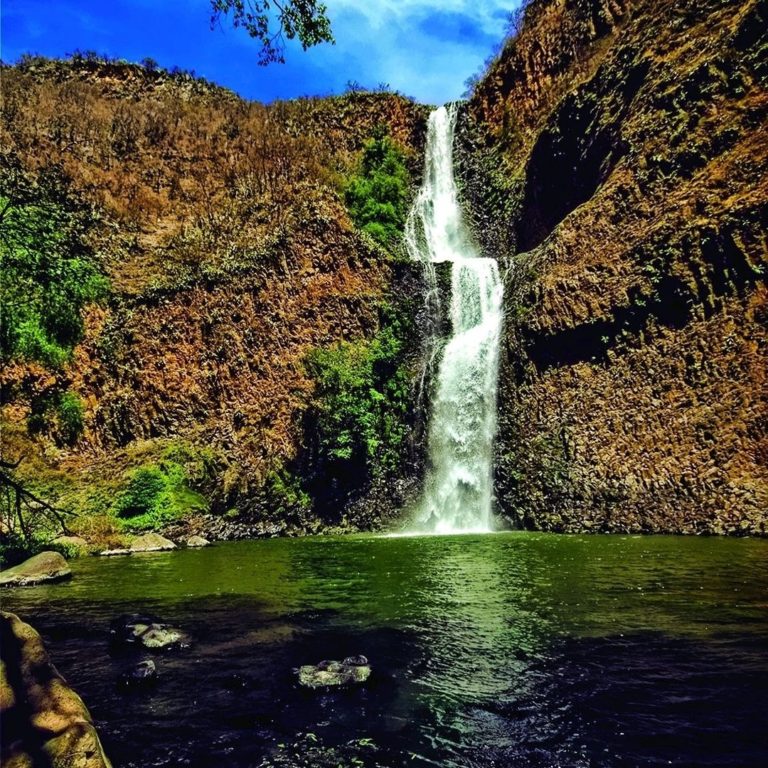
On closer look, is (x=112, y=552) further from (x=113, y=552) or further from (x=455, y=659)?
(x=455, y=659)

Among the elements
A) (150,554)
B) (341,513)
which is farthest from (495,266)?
(150,554)

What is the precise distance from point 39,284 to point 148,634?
6.24 metres

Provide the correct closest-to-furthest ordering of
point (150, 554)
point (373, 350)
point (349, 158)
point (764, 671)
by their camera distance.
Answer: point (764, 671)
point (150, 554)
point (373, 350)
point (349, 158)

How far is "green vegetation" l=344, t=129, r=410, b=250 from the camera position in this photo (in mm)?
37219

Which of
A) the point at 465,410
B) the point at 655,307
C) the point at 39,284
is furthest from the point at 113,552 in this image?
the point at 655,307

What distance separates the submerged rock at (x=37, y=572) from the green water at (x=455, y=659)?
114 cm

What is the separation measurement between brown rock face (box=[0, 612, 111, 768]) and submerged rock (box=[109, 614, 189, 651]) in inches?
141

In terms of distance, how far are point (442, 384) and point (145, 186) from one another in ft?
77.2

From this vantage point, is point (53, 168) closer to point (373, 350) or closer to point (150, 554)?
point (373, 350)

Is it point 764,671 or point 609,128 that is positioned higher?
point 609,128

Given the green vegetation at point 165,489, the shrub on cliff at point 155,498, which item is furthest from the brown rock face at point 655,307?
the shrub on cliff at point 155,498

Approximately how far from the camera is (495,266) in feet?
101

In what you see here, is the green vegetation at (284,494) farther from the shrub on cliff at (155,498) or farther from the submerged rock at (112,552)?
the submerged rock at (112,552)

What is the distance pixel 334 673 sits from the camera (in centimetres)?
696
